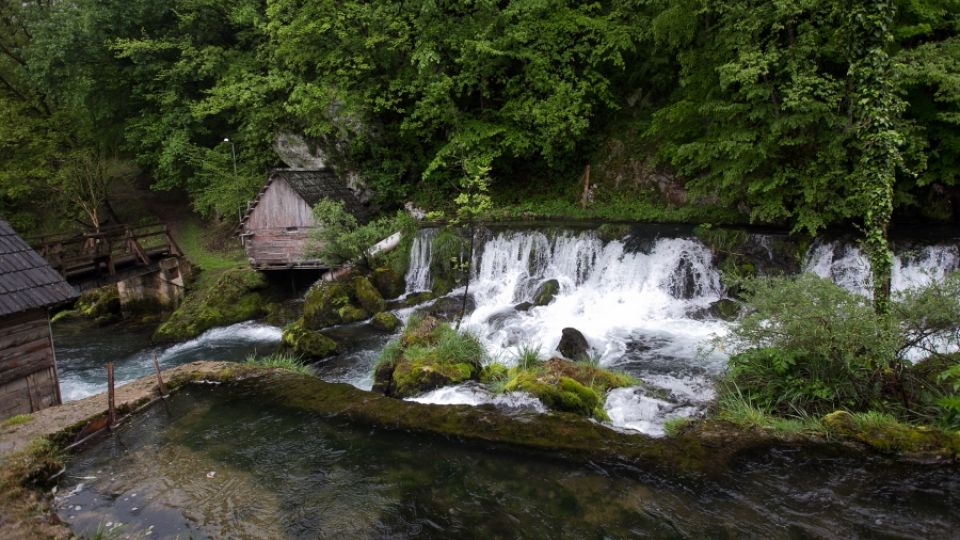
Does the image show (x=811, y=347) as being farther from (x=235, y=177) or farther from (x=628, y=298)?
(x=235, y=177)

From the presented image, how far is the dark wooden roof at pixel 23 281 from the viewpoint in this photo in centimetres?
932

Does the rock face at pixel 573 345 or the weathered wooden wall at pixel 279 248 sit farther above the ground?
the weathered wooden wall at pixel 279 248

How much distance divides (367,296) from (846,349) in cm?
1304

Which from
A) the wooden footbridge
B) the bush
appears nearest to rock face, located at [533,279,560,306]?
the bush

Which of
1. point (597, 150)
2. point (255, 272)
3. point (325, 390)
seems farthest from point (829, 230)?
point (255, 272)

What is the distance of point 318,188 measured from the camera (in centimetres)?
1984

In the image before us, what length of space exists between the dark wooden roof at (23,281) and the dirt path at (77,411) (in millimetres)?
1964

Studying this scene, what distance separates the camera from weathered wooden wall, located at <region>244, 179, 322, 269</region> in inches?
750

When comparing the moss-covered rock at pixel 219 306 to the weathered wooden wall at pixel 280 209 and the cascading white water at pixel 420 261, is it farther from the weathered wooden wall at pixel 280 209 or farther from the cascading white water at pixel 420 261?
the cascading white water at pixel 420 261

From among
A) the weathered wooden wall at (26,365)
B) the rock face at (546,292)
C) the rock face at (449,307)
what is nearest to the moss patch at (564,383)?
the rock face at (546,292)

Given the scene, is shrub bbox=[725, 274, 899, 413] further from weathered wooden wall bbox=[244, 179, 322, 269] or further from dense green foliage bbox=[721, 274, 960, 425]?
weathered wooden wall bbox=[244, 179, 322, 269]

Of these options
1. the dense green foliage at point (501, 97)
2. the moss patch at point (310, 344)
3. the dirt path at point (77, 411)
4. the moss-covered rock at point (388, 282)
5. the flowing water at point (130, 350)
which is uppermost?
the dense green foliage at point (501, 97)

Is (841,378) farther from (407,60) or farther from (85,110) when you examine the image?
(85,110)

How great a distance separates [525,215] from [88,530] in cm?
1614
